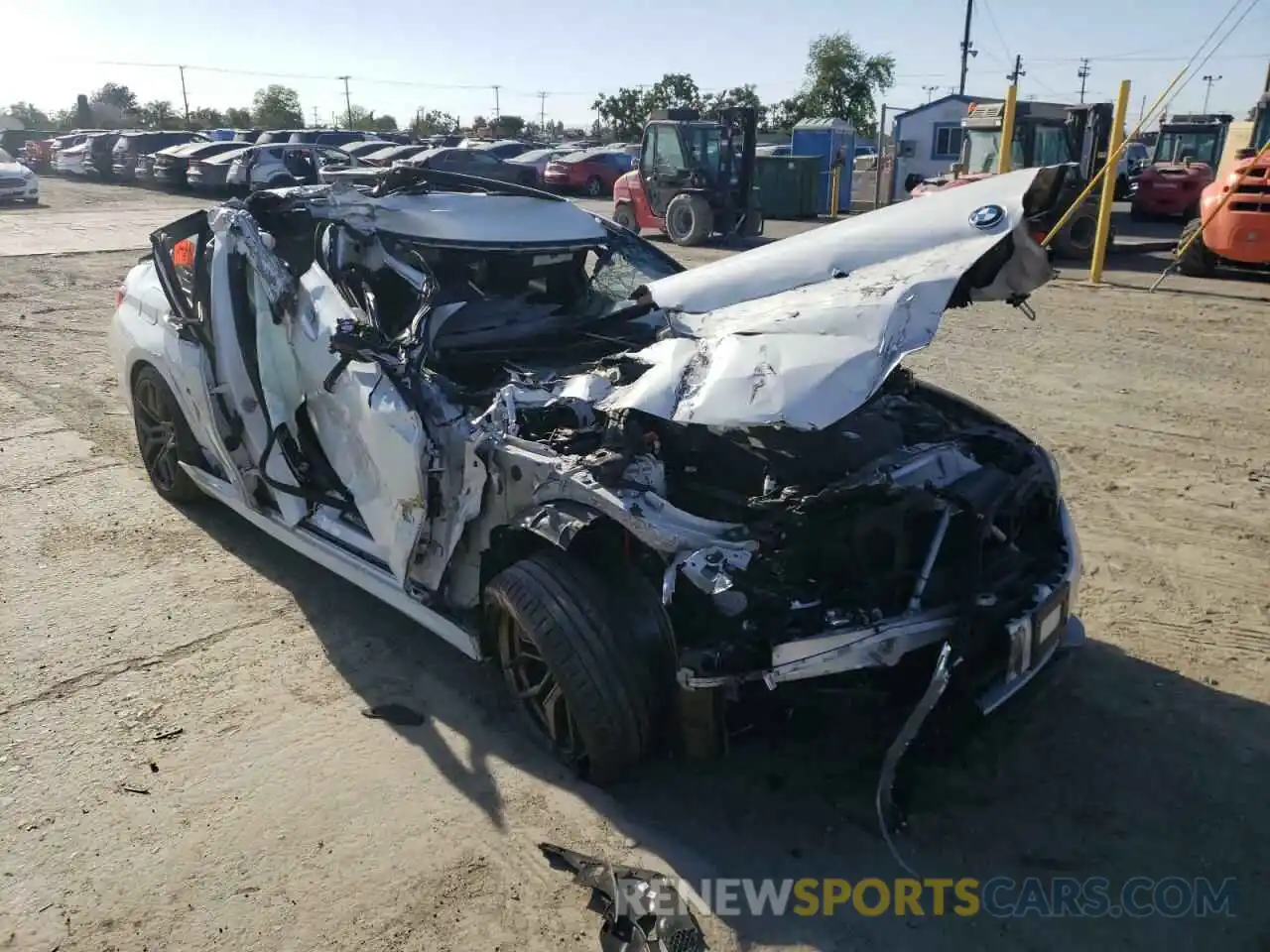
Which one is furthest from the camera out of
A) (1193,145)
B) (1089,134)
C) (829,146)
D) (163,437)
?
(1193,145)

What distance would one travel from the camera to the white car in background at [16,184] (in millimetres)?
23391

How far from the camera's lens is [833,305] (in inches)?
121

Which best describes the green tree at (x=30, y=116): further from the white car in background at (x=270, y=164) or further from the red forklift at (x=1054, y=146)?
the red forklift at (x=1054, y=146)

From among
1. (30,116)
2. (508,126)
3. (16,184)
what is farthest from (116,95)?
(16,184)

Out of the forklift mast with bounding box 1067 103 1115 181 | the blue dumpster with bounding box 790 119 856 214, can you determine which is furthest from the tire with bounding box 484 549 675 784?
the blue dumpster with bounding box 790 119 856 214

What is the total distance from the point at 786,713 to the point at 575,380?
54.5 inches

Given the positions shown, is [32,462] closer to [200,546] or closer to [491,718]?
[200,546]

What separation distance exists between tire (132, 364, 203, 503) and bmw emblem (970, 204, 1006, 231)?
388 centimetres

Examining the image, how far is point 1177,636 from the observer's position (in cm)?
396

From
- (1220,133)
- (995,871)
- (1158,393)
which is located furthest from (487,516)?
(1220,133)

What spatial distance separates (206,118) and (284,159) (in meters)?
46.0

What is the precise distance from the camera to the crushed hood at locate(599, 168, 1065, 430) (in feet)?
9.13

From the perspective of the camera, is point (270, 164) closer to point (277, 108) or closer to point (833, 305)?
point (833, 305)

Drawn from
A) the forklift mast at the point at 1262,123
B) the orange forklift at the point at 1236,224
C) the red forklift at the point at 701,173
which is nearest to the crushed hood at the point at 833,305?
the orange forklift at the point at 1236,224
